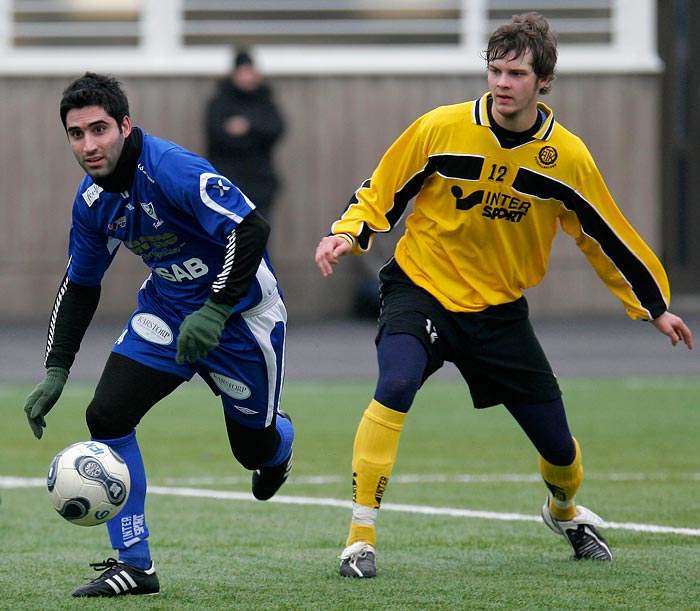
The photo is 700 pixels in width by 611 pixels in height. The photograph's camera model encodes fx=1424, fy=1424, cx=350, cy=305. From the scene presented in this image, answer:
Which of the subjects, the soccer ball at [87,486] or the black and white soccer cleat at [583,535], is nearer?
the soccer ball at [87,486]

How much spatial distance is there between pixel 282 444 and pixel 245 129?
31.2 feet

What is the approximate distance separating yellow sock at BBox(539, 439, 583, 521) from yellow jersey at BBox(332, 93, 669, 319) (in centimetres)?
70

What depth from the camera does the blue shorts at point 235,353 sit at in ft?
18.1

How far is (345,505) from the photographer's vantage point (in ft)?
24.5

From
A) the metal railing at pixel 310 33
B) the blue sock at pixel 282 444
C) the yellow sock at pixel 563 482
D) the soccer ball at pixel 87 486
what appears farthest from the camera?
the metal railing at pixel 310 33

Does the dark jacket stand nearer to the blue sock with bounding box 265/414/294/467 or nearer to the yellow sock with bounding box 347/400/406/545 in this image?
the blue sock with bounding box 265/414/294/467

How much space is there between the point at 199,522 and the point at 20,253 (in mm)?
10455

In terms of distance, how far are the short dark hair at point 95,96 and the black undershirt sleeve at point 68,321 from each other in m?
0.79

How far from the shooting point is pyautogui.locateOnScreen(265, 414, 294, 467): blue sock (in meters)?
6.38

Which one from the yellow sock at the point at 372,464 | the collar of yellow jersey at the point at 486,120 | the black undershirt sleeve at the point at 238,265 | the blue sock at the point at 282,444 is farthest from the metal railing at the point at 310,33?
the black undershirt sleeve at the point at 238,265

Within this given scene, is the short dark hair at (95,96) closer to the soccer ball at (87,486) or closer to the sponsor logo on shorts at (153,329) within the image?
the sponsor logo on shorts at (153,329)

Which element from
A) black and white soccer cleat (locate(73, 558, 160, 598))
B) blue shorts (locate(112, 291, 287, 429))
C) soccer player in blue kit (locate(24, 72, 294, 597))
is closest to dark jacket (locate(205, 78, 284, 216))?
blue shorts (locate(112, 291, 287, 429))

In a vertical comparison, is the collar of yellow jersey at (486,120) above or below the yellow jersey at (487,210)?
above

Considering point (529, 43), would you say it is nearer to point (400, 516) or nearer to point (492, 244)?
point (492, 244)
